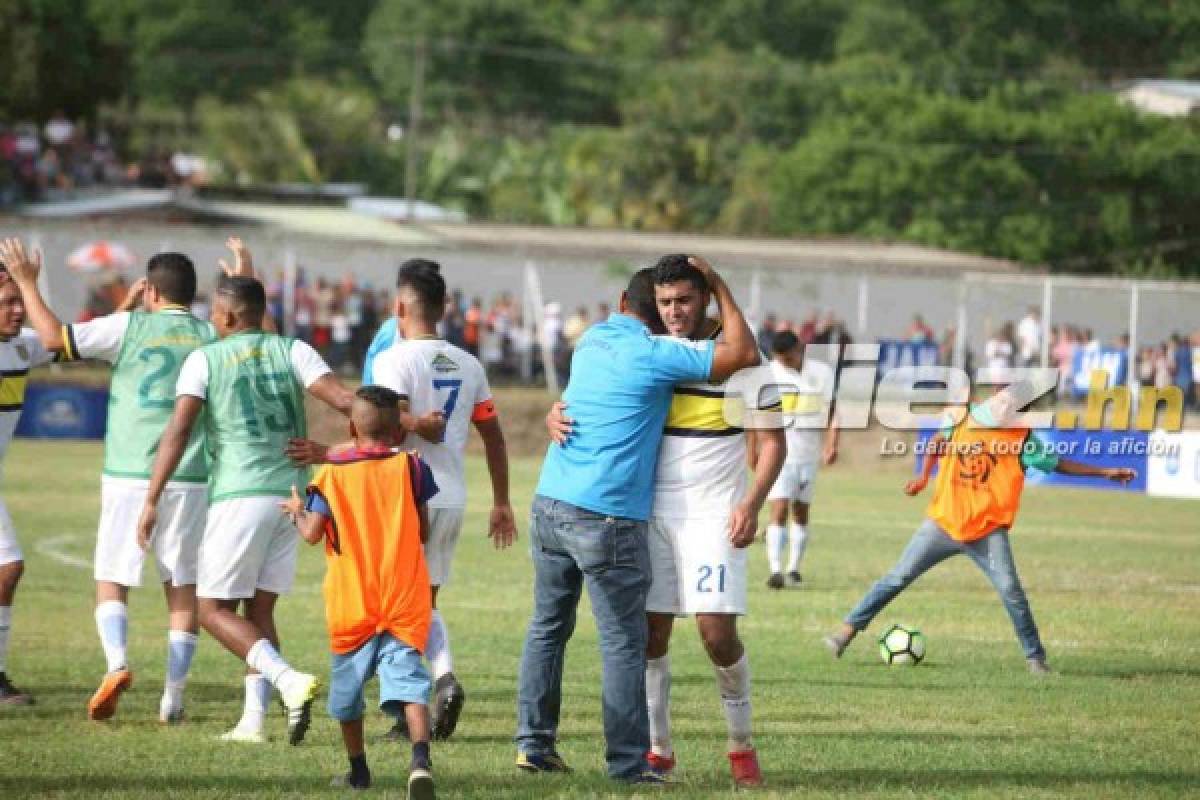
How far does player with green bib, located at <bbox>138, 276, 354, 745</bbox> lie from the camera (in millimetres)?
10156

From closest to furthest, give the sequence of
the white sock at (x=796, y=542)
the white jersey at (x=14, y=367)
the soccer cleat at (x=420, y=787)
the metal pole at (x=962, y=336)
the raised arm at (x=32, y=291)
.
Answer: the soccer cleat at (x=420, y=787) → the raised arm at (x=32, y=291) → the white jersey at (x=14, y=367) → the white sock at (x=796, y=542) → the metal pole at (x=962, y=336)

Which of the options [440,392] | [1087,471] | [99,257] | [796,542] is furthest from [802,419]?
[99,257]

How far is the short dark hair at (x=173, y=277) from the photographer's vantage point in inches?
429

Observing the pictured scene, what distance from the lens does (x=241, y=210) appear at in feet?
219

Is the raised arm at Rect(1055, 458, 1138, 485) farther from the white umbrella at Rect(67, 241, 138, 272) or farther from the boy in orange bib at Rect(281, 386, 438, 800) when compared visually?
the white umbrella at Rect(67, 241, 138, 272)

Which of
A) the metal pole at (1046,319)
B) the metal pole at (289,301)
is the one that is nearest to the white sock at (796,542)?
the metal pole at (1046,319)

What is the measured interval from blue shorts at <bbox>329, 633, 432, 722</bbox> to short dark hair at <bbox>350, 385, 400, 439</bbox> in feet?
2.99

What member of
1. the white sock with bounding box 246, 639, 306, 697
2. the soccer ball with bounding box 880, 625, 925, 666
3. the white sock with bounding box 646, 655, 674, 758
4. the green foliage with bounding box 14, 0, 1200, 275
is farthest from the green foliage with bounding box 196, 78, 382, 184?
the white sock with bounding box 646, 655, 674, 758

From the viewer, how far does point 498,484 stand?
10461 millimetres

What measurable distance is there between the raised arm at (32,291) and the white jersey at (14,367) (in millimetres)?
1180

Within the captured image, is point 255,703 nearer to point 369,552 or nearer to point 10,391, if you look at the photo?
point 369,552

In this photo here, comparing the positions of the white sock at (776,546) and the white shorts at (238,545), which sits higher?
the white shorts at (238,545)

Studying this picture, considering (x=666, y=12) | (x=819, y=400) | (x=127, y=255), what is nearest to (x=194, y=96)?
(x=666, y=12)

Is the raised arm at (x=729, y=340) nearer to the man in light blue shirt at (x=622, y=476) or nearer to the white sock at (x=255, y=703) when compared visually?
the man in light blue shirt at (x=622, y=476)
